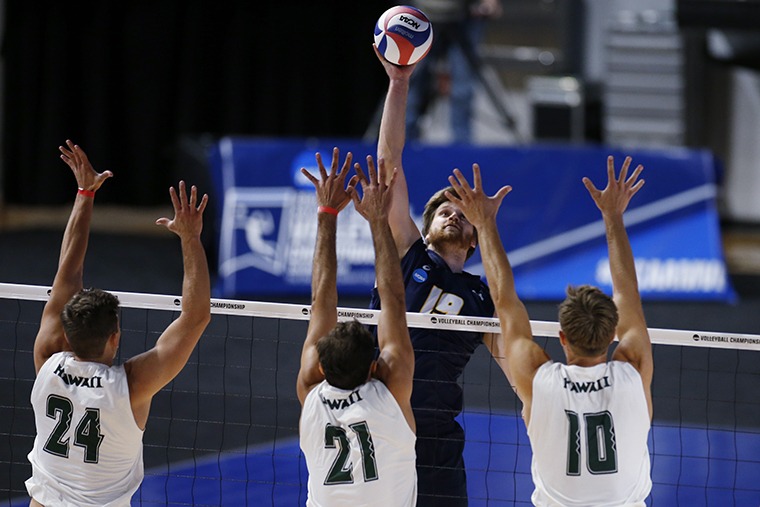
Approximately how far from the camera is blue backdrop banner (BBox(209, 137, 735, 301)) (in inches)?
457

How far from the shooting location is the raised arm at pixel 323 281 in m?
4.45

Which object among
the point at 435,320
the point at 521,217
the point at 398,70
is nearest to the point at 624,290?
the point at 435,320

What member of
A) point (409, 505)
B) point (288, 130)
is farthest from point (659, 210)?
point (409, 505)

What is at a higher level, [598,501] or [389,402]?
[389,402]

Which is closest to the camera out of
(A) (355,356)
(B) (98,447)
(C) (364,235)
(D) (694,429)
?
(A) (355,356)

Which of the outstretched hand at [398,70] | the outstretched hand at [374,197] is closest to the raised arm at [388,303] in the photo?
the outstretched hand at [374,197]

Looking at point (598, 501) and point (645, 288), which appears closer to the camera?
point (598, 501)

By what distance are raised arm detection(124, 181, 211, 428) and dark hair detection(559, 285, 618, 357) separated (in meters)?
1.49

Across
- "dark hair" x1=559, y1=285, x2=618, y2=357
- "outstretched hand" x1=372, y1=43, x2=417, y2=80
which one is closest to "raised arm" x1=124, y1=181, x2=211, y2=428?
"outstretched hand" x1=372, y1=43, x2=417, y2=80

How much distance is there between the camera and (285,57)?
1689 cm

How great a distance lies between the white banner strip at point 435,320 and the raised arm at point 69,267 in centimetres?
27

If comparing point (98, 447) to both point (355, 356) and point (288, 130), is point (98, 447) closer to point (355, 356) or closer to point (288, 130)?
point (355, 356)

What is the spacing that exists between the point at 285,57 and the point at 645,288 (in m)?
7.31

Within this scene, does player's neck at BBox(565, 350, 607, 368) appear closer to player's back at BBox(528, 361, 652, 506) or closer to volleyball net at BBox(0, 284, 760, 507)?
player's back at BBox(528, 361, 652, 506)
